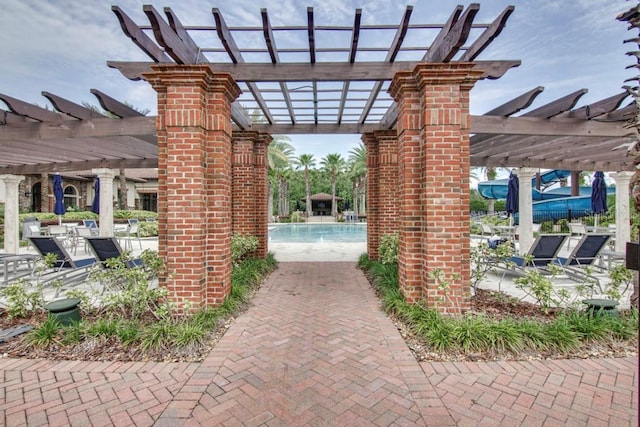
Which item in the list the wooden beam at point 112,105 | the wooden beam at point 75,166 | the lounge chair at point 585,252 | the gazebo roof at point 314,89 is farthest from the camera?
the wooden beam at point 75,166

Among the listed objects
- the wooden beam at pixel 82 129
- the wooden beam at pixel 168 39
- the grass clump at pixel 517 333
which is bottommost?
the grass clump at pixel 517 333

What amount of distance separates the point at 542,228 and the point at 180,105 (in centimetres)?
1750

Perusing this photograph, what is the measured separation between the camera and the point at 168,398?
237cm

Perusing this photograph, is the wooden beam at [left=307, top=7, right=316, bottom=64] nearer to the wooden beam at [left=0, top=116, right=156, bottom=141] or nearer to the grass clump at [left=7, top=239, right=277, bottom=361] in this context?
the wooden beam at [left=0, top=116, right=156, bottom=141]

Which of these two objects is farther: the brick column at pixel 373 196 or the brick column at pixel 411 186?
the brick column at pixel 373 196

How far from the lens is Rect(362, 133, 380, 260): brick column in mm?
7215

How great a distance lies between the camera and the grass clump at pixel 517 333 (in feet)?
9.89

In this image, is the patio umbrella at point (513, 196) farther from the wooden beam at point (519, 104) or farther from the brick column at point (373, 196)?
the wooden beam at point (519, 104)

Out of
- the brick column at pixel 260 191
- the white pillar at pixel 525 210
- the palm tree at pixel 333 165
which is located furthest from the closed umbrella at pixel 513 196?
the palm tree at pixel 333 165

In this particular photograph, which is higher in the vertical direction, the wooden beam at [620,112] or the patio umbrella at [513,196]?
the wooden beam at [620,112]

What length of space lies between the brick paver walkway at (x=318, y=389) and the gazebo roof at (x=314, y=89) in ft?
6.09

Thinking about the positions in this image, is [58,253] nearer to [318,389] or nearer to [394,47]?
[318,389]

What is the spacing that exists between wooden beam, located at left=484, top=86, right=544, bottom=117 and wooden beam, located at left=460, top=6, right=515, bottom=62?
3.24 feet

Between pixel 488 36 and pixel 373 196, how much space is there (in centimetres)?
429
